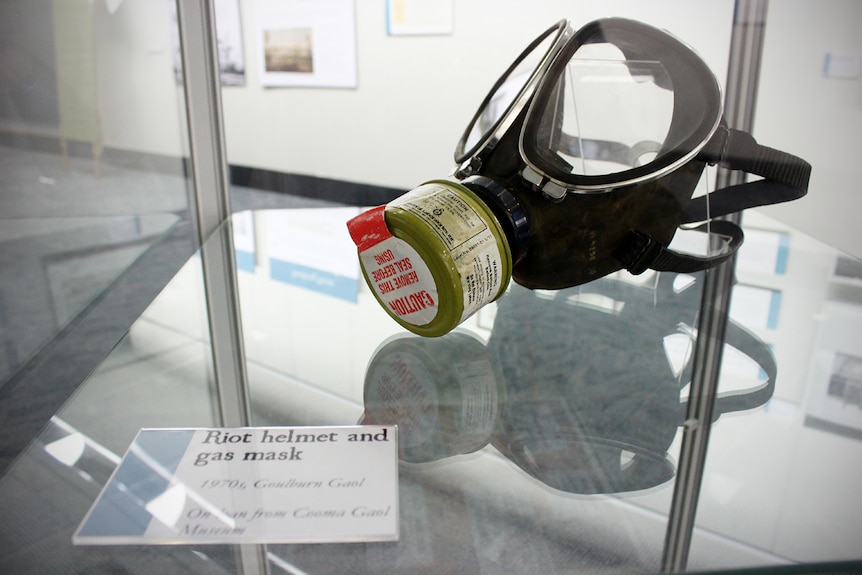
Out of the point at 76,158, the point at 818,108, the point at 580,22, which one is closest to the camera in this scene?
the point at 76,158

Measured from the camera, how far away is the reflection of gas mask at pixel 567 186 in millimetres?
373

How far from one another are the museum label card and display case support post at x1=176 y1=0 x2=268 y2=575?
139 mm

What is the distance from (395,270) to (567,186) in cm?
12

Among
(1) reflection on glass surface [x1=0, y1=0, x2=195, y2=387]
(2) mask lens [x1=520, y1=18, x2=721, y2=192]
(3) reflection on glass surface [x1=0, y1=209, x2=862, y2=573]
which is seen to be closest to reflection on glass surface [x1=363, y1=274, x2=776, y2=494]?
(3) reflection on glass surface [x1=0, y1=209, x2=862, y2=573]

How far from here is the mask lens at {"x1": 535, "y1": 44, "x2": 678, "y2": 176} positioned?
1.38 feet

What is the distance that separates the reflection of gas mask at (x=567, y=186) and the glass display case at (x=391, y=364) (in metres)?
0.07

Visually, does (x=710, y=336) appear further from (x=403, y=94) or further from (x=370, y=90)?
Result: (x=370, y=90)

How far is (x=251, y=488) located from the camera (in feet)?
0.97

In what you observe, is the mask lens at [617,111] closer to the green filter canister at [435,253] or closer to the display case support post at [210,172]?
the green filter canister at [435,253]

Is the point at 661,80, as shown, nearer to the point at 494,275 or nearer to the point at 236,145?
the point at 494,275

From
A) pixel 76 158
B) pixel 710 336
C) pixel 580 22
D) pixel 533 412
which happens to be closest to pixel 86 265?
pixel 76 158

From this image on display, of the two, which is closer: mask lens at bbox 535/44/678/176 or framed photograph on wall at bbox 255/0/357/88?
mask lens at bbox 535/44/678/176

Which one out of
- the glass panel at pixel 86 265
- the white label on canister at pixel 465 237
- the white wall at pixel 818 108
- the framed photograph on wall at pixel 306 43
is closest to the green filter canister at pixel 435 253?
the white label on canister at pixel 465 237

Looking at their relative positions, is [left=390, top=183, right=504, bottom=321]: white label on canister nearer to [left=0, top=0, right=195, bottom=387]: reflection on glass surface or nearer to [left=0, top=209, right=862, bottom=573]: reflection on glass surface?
[left=0, top=209, right=862, bottom=573]: reflection on glass surface
